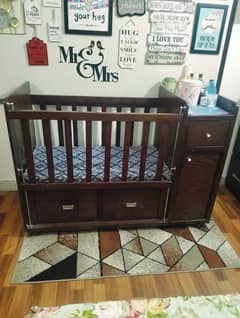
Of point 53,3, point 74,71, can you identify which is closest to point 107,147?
point 74,71

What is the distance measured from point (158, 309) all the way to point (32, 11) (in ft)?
6.47

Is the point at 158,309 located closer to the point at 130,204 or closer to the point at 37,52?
the point at 130,204

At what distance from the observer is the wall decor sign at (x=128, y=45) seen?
70.7 inches

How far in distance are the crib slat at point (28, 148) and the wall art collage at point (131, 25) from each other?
695mm

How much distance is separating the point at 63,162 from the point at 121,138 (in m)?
0.61

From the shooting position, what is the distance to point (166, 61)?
1931mm

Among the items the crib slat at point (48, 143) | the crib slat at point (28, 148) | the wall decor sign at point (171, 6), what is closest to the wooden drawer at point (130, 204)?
the crib slat at point (48, 143)

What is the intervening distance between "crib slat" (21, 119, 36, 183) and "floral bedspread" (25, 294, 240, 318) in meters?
0.76

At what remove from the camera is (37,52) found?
1799mm

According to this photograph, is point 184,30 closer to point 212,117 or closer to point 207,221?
point 212,117

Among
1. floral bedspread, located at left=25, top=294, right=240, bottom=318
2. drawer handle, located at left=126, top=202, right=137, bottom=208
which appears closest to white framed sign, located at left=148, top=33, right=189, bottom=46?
drawer handle, located at left=126, top=202, right=137, bottom=208

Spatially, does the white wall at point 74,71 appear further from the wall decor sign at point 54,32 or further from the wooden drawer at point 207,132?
the wooden drawer at point 207,132

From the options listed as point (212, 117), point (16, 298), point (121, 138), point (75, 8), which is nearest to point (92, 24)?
point (75, 8)

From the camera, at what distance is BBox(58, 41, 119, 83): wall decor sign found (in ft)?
6.00
